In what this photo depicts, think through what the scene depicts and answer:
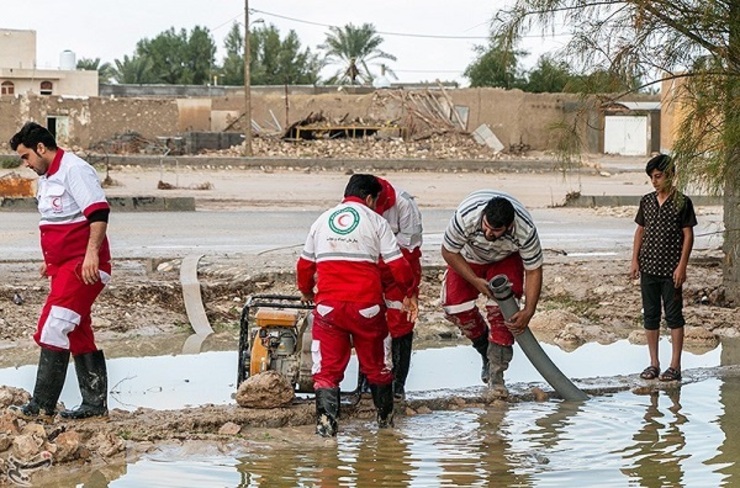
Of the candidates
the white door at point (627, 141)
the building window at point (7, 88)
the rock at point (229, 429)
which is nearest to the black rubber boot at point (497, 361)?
the rock at point (229, 429)

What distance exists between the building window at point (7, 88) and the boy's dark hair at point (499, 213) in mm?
55238

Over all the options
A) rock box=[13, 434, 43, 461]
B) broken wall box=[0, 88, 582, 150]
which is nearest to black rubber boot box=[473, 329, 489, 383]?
rock box=[13, 434, 43, 461]

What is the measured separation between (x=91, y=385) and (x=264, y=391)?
1.02 m

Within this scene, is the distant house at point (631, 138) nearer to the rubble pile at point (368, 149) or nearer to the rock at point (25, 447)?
the rubble pile at point (368, 149)

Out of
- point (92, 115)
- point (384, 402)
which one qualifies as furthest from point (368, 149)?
point (384, 402)

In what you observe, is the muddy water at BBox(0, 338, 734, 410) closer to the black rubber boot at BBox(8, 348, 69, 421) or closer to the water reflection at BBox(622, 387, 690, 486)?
the black rubber boot at BBox(8, 348, 69, 421)

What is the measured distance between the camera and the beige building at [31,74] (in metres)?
60.1

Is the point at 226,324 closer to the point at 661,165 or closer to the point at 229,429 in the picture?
the point at 229,429

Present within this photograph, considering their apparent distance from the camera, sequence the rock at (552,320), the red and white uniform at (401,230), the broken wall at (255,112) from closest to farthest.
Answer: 1. the red and white uniform at (401,230)
2. the rock at (552,320)
3. the broken wall at (255,112)

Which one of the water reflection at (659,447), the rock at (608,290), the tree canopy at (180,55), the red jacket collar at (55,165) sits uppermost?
the tree canopy at (180,55)

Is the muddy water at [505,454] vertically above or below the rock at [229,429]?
below

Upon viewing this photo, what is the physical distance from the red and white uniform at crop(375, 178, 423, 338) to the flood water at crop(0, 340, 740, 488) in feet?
2.02

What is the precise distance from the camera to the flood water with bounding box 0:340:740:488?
661 centimetres

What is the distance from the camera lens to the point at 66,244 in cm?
719
